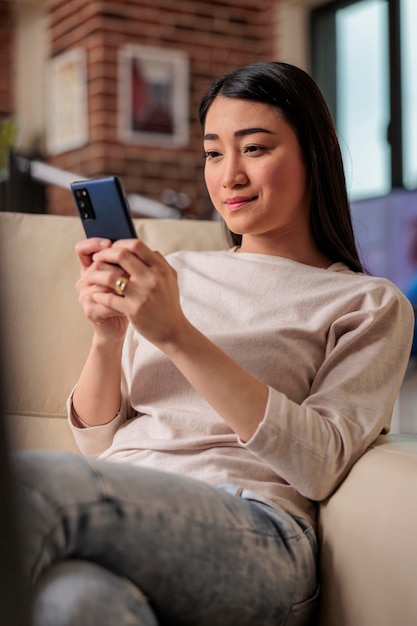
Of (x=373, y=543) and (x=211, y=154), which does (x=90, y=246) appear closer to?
(x=211, y=154)

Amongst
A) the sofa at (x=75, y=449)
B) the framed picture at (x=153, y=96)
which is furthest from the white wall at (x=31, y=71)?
the sofa at (x=75, y=449)

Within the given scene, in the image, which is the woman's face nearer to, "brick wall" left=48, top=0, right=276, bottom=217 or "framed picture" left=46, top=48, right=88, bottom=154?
"brick wall" left=48, top=0, right=276, bottom=217

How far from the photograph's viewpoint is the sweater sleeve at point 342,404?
3.36ft

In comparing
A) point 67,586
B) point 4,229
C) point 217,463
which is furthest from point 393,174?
point 67,586

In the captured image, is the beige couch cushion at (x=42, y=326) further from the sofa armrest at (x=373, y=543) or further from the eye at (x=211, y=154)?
the sofa armrest at (x=373, y=543)

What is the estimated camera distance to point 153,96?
15.9 feet

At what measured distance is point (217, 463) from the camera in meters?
1.10

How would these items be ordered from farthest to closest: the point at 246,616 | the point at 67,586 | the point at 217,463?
the point at 217,463
the point at 246,616
the point at 67,586

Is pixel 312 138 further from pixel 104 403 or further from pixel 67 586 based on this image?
pixel 67 586

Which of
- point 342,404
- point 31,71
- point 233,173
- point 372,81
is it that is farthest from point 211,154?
point 31,71

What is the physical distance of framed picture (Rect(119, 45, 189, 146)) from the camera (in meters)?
4.75

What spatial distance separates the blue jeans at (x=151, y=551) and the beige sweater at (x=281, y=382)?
0.07 metres

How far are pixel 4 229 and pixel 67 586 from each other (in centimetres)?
81

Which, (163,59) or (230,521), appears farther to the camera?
(163,59)
